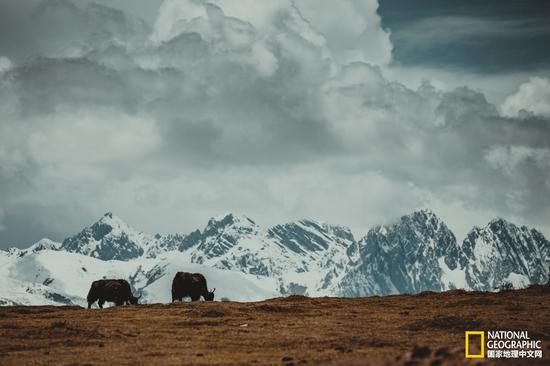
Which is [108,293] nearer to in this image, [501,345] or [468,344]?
[468,344]

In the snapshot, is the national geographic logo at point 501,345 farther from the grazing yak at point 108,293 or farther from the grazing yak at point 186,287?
the grazing yak at point 108,293

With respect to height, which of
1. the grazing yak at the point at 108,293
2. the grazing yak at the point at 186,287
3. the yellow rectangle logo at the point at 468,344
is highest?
the grazing yak at the point at 186,287

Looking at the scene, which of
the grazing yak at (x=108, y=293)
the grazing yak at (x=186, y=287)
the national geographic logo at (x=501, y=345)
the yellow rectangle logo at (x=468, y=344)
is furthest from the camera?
the grazing yak at (x=186, y=287)

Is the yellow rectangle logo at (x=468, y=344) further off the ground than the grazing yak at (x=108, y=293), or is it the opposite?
the grazing yak at (x=108, y=293)

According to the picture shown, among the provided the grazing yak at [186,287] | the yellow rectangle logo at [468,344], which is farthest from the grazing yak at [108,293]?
the yellow rectangle logo at [468,344]

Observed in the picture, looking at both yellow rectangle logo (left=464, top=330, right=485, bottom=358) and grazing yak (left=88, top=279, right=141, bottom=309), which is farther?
grazing yak (left=88, top=279, right=141, bottom=309)

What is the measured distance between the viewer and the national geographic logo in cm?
3859

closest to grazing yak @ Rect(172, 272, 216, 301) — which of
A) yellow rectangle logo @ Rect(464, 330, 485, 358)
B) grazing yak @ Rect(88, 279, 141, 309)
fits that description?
grazing yak @ Rect(88, 279, 141, 309)

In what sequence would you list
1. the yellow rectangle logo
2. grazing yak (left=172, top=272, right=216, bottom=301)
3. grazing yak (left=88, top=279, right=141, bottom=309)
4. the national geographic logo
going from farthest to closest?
grazing yak (left=172, top=272, right=216, bottom=301)
grazing yak (left=88, top=279, right=141, bottom=309)
the national geographic logo
the yellow rectangle logo

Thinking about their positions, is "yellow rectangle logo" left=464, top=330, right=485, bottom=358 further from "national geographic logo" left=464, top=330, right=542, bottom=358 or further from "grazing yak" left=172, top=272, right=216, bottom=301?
"grazing yak" left=172, top=272, right=216, bottom=301

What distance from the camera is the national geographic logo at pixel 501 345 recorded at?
3859 centimetres

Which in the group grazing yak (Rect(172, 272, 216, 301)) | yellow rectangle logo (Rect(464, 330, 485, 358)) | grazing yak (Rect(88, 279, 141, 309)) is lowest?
yellow rectangle logo (Rect(464, 330, 485, 358))

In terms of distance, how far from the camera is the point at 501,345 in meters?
43.9

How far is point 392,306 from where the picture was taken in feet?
223
